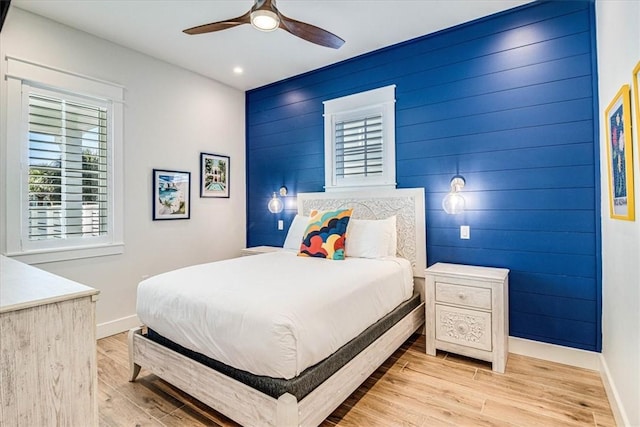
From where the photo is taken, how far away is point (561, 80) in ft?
8.55

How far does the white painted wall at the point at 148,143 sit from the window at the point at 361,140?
1546 mm

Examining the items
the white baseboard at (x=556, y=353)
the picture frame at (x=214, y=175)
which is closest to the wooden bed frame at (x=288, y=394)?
the white baseboard at (x=556, y=353)

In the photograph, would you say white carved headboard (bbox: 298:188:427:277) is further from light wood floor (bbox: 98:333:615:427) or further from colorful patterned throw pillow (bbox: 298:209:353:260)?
light wood floor (bbox: 98:333:615:427)

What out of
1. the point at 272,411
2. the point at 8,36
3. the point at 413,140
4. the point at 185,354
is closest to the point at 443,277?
the point at 413,140

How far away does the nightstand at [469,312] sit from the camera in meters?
2.47

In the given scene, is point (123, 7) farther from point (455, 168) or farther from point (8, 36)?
point (455, 168)

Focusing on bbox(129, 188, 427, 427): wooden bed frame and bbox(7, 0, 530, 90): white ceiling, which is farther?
bbox(7, 0, 530, 90): white ceiling

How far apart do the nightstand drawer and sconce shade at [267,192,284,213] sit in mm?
2328

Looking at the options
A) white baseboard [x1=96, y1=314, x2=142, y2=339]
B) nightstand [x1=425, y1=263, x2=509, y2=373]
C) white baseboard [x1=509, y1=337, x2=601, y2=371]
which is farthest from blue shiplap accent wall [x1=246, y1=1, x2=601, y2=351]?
white baseboard [x1=96, y1=314, x2=142, y2=339]

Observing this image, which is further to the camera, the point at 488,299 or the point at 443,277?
the point at 443,277

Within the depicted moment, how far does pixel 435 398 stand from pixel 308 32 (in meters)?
2.76

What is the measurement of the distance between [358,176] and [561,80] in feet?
6.49

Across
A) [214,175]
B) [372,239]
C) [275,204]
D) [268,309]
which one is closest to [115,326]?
[214,175]

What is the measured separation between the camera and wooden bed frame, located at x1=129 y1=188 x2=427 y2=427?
5.23 feet
